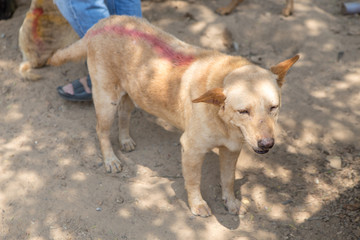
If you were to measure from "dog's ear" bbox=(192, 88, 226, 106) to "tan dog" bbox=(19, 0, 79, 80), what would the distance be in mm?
3466

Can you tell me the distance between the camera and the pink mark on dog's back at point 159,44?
12.6ft

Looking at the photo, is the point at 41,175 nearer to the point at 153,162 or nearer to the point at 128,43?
the point at 153,162

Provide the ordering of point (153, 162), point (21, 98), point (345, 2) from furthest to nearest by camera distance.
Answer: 1. point (345, 2)
2. point (21, 98)
3. point (153, 162)

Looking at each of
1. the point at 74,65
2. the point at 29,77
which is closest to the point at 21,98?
the point at 29,77

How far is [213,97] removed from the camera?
3168mm

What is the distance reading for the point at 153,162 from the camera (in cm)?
474

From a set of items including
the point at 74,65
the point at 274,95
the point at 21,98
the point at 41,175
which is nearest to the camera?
the point at 274,95

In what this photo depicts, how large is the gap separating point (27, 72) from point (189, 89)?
298 cm

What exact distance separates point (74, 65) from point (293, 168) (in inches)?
134

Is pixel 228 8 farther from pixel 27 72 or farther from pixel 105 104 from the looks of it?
pixel 27 72

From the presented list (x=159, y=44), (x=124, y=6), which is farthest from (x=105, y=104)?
(x=124, y=6)

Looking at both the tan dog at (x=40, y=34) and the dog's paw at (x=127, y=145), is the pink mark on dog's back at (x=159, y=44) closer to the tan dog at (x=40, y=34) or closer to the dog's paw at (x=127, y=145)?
the dog's paw at (x=127, y=145)

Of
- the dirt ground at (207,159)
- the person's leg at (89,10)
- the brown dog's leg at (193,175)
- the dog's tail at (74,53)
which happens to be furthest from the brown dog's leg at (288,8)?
the brown dog's leg at (193,175)

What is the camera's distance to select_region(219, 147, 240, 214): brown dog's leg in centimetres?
397
